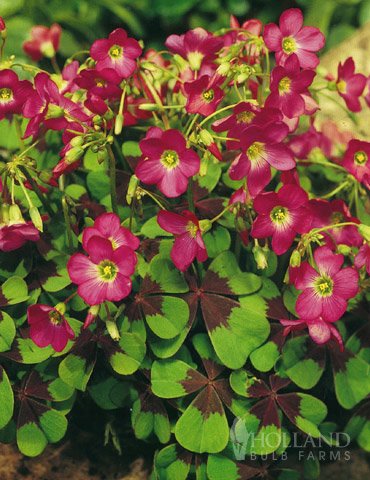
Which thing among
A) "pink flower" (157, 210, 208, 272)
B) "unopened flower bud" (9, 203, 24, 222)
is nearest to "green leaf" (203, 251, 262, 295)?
"pink flower" (157, 210, 208, 272)

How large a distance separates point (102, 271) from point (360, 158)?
0.53 metres

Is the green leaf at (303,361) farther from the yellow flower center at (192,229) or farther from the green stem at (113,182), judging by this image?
the green stem at (113,182)

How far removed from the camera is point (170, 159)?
3.72ft

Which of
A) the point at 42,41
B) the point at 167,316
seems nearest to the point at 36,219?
the point at 167,316

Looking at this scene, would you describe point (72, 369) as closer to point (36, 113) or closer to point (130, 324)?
point (130, 324)

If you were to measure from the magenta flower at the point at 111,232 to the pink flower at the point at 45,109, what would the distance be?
171 millimetres

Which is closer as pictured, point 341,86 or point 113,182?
point 113,182

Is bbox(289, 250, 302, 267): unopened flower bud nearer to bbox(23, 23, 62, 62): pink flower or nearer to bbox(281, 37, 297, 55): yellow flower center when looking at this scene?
bbox(281, 37, 297, 55): yellow flower center

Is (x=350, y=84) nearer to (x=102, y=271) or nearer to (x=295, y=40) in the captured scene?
(x=295, y=40)

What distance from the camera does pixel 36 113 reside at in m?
1.18

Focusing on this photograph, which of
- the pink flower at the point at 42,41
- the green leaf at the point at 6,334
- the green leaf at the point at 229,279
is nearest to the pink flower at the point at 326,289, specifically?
the green leaf at the point at 229,279

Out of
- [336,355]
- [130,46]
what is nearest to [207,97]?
[130,46]

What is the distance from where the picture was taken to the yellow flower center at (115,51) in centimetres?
122

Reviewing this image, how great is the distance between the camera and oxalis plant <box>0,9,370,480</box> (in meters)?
1.14
